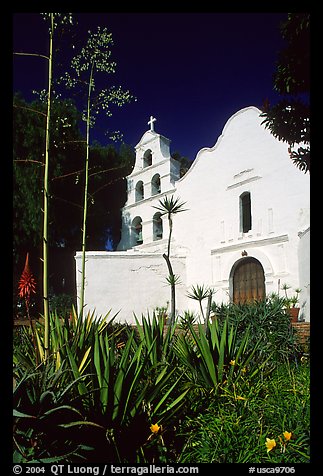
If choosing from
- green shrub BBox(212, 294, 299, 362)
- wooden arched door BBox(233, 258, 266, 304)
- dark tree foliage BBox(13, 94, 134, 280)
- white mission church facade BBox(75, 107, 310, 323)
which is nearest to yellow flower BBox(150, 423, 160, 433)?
green shrub BBox(212, 294, 299, 362)

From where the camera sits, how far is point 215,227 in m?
11.0

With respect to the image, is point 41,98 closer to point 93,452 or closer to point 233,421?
point 93,452

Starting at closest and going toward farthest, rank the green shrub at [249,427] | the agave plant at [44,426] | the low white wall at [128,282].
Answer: the agave plant at [44,426], the green shrub at [249,427], the low white wall at [128,282]

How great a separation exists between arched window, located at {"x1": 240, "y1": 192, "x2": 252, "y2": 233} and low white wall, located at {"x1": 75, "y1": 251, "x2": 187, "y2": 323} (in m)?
2.19

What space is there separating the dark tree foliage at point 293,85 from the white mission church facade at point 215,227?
4947 mm

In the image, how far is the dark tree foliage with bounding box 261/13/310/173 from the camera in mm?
3647

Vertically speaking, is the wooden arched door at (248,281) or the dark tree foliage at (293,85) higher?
the dark tree foliage at (293,85)

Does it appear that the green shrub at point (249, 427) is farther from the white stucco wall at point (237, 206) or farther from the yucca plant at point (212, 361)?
the white stucco wall at point (237, 206)

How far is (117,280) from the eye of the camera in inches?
455

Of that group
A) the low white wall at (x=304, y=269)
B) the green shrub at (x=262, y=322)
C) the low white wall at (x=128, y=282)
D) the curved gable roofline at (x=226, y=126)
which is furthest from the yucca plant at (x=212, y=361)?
the curved gable roofline at (x=226, y=126)

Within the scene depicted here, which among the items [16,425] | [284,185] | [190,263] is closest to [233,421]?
[16,425]

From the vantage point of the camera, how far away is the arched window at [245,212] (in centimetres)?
1060

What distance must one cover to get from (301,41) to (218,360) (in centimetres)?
319

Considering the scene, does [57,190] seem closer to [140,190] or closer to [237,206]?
[140,190]
